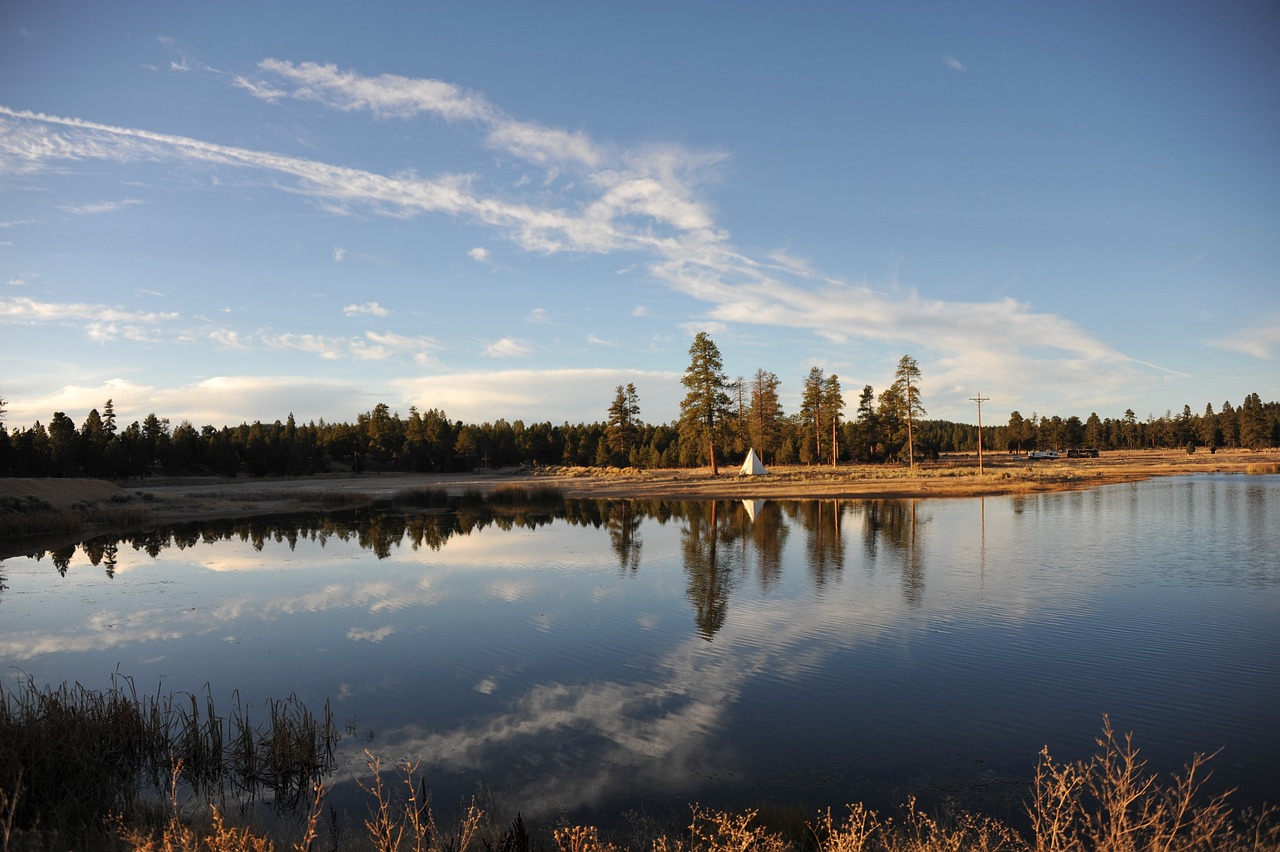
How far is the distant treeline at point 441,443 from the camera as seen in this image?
85.0m

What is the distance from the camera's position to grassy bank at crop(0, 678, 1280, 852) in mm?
5891

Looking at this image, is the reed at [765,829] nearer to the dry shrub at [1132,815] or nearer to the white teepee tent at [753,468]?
the dry shrub at [1132,815]

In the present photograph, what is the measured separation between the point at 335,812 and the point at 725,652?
7.76 metres

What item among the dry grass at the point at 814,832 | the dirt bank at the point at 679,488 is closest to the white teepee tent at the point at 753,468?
the dirt bank at the point at 679,488

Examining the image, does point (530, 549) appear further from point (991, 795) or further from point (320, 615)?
point (991, 795)

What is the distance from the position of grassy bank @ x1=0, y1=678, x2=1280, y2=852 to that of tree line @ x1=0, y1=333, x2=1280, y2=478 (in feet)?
212

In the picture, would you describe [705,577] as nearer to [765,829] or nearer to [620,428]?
[765,829]

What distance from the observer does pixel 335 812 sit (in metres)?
7.95

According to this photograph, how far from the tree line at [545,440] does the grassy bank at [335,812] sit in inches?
2543

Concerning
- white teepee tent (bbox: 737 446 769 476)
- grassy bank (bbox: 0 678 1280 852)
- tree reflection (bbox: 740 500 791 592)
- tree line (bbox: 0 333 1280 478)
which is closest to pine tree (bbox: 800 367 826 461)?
tree line (bbox: 0 333 1280 478)

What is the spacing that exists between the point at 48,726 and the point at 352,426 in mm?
Result: 124156

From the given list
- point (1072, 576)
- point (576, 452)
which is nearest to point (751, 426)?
point (576, 452)

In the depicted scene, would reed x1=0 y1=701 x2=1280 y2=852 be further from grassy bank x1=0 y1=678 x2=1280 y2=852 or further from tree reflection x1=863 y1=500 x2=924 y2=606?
tree reflection x1=863 y1=500 x2=924 y2=606

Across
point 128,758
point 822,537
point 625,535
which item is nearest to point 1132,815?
point 128,758
